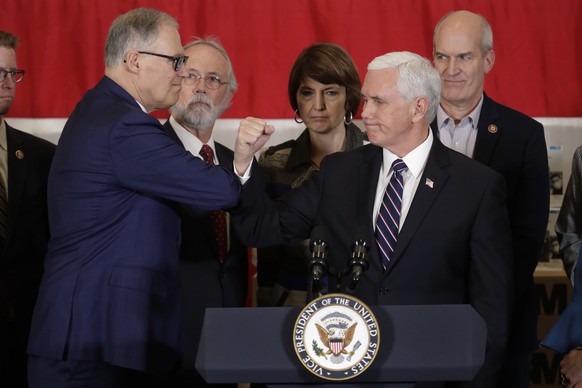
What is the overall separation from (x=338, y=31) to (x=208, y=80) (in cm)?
119

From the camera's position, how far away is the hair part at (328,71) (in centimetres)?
346

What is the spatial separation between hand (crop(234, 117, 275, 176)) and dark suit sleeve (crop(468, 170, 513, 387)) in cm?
62

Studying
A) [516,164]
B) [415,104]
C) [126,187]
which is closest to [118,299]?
[126,187]

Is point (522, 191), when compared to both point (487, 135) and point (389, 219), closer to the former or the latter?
point (487, 135)

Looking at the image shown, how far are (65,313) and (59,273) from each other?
11 centimetres

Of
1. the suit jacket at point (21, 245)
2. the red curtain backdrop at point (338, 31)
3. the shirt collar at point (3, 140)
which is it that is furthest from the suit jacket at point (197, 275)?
the red curtain backdrop at point (338, 31)

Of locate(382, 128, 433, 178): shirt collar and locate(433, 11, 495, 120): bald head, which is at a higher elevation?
locate(433, 11, 495, 120): bald head

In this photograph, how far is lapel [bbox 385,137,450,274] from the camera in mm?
2441

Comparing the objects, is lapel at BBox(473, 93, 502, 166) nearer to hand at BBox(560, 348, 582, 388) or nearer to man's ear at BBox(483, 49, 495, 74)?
man's ear at BBox(483, 49, 495, 74)

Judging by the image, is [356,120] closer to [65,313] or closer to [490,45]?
[490,45]

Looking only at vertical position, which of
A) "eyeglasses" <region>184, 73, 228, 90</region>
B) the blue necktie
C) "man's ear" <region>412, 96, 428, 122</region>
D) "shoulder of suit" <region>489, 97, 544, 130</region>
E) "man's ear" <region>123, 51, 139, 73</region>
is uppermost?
"man's ear" <region>123, 51, 139, 73</region>

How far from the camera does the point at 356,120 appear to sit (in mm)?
4352

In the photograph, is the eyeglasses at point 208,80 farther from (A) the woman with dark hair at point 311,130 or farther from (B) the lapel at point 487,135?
(B) the lapel at point 487,135

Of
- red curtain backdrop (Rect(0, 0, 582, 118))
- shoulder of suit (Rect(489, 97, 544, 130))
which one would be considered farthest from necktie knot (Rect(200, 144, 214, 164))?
red curtain backdrop (Rect(0, 0, 582, 118))
